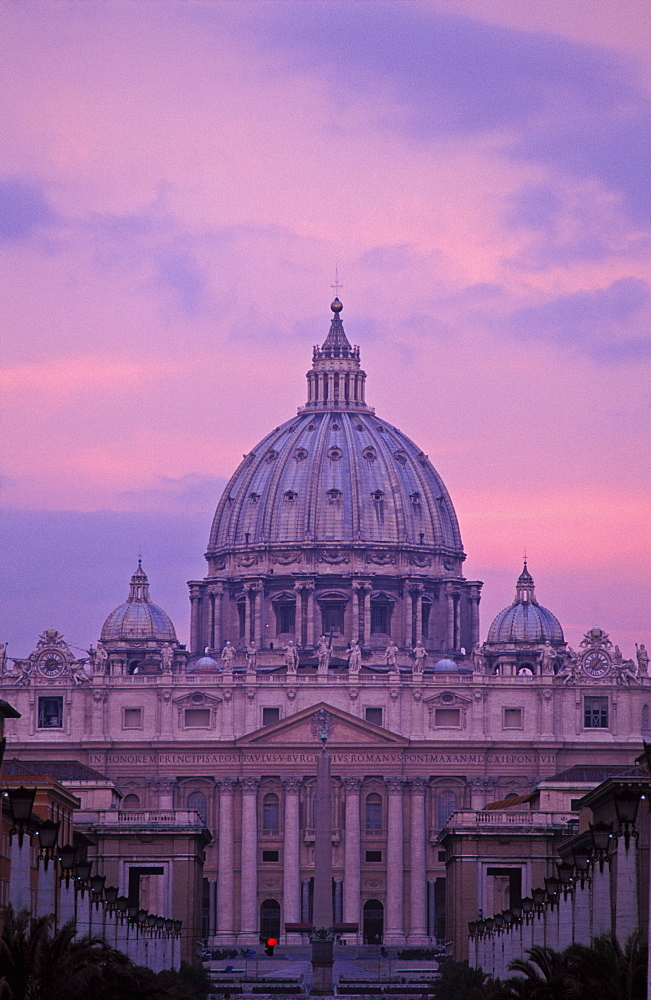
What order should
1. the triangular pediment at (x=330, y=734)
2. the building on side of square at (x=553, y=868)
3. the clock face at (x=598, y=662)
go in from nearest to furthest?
1. the building on side of square at (x=553, y=868)
2. the triangular pediment at (x=330, y=734)
3. the clock face at (x=598, y=662)

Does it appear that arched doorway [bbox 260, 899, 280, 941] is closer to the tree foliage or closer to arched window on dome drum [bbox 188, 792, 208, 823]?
arched window on dome drum [bbox 188, 792, 208, 823]

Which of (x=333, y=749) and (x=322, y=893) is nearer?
(x=322, y=893)

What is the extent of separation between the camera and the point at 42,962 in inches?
2172

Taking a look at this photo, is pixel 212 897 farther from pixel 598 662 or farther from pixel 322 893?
pixel 322 893

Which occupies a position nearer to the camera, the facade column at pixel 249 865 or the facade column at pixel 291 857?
the facade column at pixel 249 865

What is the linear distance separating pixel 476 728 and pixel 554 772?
18.3ft

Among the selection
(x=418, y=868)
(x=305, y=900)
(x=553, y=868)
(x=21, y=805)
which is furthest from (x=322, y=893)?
(x=21, y=805)

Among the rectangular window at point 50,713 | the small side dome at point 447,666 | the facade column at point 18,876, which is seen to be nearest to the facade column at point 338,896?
the small side dome at point 447,666

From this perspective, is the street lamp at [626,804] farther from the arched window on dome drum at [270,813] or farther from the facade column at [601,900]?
the arched window on dome drum at [270,813]

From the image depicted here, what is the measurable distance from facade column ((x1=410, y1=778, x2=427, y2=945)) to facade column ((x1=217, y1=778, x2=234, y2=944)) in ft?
32.6

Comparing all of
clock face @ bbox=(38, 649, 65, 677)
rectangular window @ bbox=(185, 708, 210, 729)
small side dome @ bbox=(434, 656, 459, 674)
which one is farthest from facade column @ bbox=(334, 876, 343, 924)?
clock face @ bbox=(38, 649, 65, 677)

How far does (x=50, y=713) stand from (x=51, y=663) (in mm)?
3314

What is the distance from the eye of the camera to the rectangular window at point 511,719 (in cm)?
18412

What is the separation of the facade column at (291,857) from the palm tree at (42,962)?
120202mm
